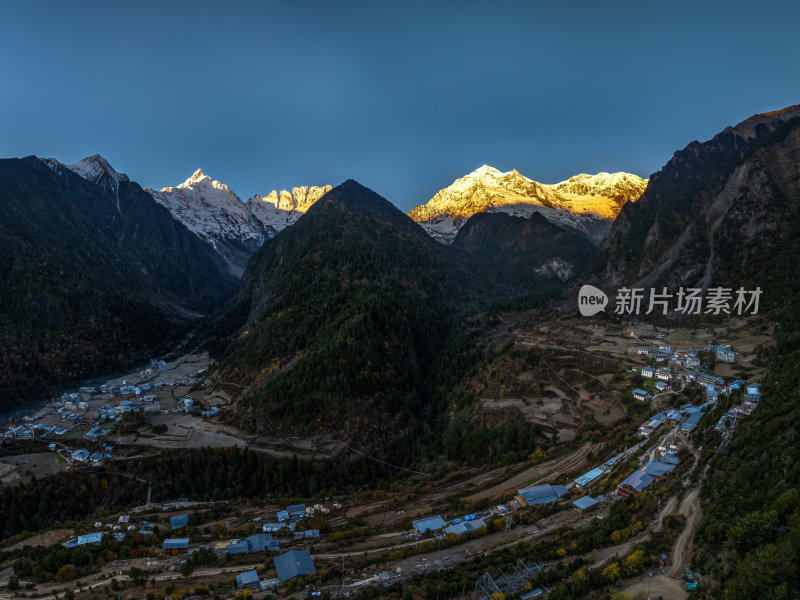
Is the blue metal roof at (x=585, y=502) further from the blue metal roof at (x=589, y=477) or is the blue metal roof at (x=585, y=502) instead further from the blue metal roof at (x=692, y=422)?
the blue metal roof at (x=692, y=422)

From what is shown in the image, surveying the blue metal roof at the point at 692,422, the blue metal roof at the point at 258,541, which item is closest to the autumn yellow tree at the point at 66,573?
the blue metal roof at the point at 258,541

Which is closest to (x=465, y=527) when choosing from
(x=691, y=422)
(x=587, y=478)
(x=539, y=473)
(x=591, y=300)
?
(x=539, y=473)

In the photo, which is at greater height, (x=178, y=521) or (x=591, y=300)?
(x=591, y=300)

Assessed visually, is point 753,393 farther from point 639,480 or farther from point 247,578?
point 247,578

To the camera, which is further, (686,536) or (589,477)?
(589,477)

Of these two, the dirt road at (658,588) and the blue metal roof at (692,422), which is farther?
the blue metal roof at (692,422)

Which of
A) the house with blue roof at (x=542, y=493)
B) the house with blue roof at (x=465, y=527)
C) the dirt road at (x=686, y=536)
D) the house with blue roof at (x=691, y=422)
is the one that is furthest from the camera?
the house with blue roof at (x=691, y=422)

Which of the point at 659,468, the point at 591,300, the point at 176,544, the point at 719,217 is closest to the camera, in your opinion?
the point at 659,468
